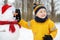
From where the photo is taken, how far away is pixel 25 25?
2770 mm

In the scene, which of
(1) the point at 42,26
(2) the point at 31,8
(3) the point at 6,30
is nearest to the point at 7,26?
(3) the point at 6,30

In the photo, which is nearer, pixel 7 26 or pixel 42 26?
pixel 7 26

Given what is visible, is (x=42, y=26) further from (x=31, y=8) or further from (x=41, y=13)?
(x=31, y=8)

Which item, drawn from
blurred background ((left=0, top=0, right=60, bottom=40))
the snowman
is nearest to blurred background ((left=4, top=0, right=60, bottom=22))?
blurred background ((left=0, top=0, right=60, bottom=40))

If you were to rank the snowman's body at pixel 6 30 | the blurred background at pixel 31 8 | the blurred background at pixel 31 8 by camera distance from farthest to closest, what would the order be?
1. the blurred background at pixel 31 8
2. the blurred background at pixel 31 8
3. the snowman's body at pixel 6 30

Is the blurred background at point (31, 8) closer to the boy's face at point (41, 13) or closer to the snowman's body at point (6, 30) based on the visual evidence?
the boy's face at point (41, 13)

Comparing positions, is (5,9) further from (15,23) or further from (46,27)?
(46,27)

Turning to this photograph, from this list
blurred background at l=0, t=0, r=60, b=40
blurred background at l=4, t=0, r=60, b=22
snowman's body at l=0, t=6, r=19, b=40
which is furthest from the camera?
blurred background at l=4, t=0, r=60, b=22

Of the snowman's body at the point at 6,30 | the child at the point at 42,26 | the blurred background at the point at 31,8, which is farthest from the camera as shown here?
the blurred background at the point at 31,8

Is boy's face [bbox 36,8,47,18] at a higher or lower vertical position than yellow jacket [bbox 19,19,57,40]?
higher

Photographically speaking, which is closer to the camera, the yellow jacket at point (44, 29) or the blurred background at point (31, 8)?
the yellow jacket at point (44, 29)

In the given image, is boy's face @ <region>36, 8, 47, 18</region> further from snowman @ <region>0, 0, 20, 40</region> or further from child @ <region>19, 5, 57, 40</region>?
snowman @ <region>0, 0, 20, 40</region>

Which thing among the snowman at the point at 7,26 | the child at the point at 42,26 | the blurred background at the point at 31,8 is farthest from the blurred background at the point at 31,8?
the snowman at the point at 7,26

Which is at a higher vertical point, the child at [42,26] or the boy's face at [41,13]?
the boy's face at [41,13]
